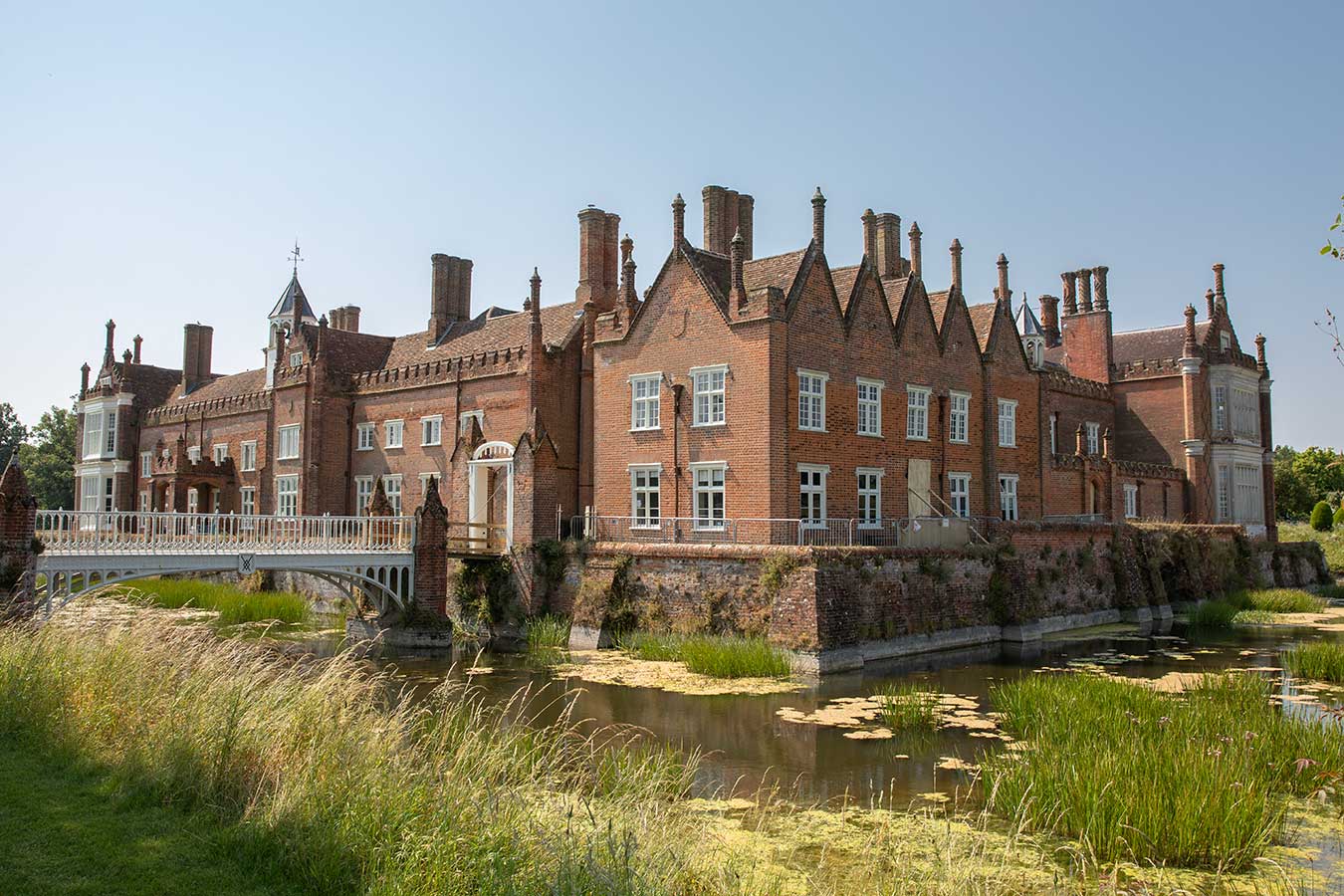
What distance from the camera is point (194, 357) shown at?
55875 millimetres

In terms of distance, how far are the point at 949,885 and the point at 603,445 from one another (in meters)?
24.8

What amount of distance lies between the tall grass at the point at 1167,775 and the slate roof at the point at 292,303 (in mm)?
43338

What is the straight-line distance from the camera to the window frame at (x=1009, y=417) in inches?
1379

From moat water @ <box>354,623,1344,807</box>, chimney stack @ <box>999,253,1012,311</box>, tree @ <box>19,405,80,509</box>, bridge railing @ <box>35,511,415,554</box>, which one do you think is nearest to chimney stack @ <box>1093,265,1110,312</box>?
chimney stack @ <box>999,253,1012,311</box>

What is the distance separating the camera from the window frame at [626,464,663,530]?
2945 centimetres

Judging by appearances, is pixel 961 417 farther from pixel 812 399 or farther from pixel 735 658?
pixel 735 658

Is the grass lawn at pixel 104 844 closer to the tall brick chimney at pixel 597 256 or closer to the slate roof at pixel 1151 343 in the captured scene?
the tall brick chimney at pixel 597 256

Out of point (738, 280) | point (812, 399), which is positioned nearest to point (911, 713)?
point (812, 399)

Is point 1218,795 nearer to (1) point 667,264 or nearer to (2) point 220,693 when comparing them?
(2) point 220,693

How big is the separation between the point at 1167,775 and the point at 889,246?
2802cm

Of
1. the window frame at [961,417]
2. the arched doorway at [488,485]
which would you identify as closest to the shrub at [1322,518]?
the window frame at [961,417]

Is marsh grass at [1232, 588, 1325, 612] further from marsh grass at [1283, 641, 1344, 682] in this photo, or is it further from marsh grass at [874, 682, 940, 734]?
marsh grass at [874, 682, 940, 734]

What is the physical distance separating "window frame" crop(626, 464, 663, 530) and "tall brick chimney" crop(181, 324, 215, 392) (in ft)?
118

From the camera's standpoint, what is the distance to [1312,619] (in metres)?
31.5
